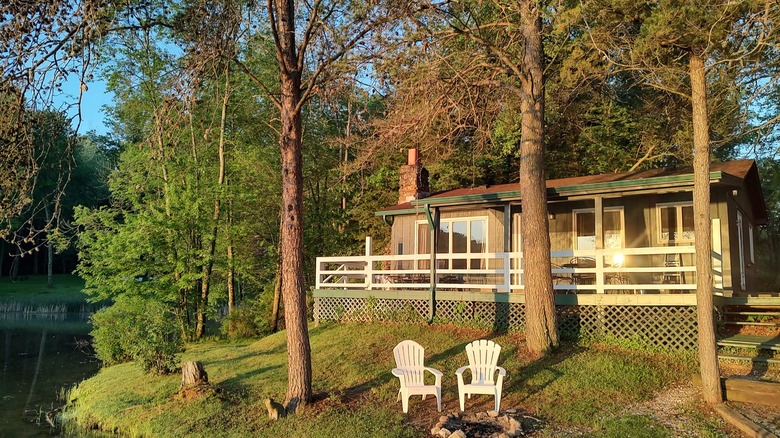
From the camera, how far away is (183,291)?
2072 centimetres

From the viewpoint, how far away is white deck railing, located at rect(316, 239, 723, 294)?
12.0 metres

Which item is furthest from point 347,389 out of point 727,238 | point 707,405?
point 727,238

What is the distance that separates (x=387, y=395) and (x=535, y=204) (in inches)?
187

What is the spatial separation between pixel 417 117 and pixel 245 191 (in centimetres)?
1143

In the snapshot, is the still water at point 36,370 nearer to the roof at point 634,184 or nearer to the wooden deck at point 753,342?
the roof at point 634,184

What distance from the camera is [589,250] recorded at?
1251cm

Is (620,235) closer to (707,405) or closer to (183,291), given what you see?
(707,405)

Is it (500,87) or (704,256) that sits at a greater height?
(500,87)

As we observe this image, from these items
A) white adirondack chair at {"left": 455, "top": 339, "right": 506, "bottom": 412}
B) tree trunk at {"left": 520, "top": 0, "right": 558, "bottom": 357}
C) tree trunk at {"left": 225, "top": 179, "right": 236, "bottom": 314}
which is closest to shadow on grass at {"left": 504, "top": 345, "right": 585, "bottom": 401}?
tree trunk at {"left": 520, "top": 0, "right": 558, "bottom": 357}

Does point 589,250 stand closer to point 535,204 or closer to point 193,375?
point 535,204

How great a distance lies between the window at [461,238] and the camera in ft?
53.8

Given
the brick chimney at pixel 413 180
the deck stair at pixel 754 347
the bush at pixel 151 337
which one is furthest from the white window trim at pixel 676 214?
the bush at pixel 151 337

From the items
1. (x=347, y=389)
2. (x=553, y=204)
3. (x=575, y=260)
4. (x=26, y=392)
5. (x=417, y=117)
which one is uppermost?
(x=417, y=117)

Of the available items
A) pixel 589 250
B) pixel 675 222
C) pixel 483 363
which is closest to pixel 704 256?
pixel 483 363
